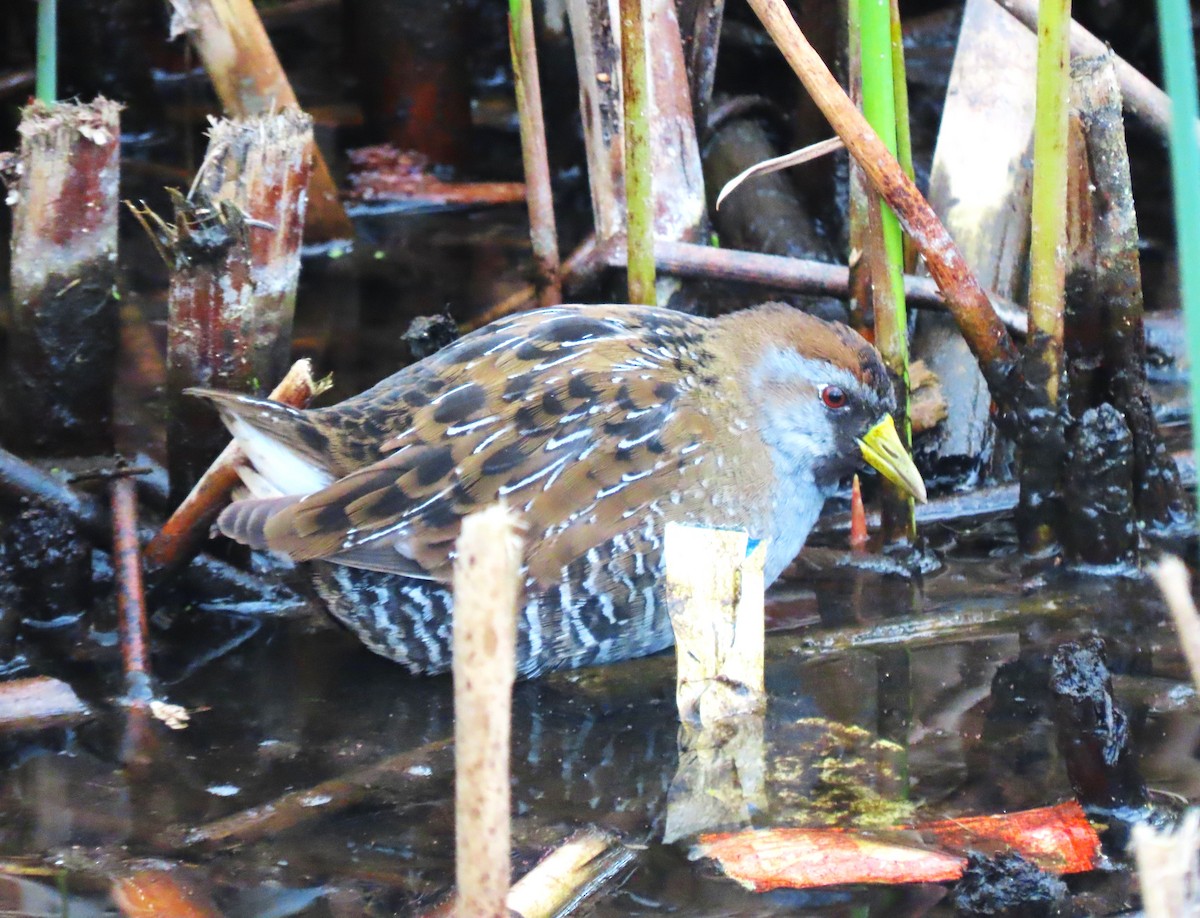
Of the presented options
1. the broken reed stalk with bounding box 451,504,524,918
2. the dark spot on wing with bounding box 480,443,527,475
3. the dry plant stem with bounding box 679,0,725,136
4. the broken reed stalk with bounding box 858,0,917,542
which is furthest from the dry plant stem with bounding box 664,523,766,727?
the dry plant stem with bounding box 679,0,725,136

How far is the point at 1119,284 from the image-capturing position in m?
3.31

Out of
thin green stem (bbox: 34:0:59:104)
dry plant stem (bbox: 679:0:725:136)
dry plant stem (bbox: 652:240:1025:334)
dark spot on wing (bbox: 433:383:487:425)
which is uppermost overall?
dry plant stem (bbox: 679:0:725:136)

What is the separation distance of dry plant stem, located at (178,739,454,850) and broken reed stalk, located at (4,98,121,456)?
1.24 metres

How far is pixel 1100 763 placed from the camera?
262 cm

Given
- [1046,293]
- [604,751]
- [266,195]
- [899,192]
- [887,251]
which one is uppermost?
[266,195]

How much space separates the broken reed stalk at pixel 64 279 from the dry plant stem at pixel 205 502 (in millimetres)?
402

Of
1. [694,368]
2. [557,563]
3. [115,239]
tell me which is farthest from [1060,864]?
[115,239]

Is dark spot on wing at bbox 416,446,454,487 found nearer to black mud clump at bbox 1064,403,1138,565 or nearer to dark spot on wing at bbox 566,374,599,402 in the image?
dark spot on wing at bbox 566,374,599,402

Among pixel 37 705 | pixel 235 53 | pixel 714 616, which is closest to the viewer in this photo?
pixel 714 616

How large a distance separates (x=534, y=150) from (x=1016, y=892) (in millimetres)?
2331

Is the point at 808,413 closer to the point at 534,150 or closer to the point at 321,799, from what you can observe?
the point at 534,150

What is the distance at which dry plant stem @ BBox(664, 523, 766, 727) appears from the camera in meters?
2.71

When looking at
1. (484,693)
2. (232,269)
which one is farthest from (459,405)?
(484,693)

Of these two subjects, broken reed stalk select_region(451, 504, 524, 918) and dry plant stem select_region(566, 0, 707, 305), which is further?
dry plant stem select_region(566, 0, 707, 305)
